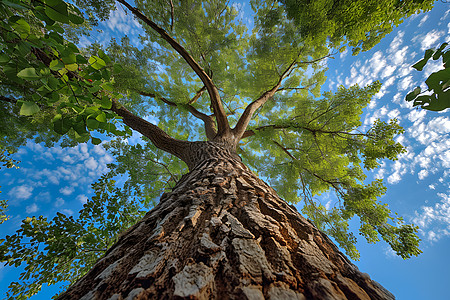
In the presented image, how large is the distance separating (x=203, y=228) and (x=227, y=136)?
10.1 feet

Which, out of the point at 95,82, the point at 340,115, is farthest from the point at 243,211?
the point at 340,115

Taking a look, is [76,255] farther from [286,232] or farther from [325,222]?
[325,222]

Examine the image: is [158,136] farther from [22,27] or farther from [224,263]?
[224,263]

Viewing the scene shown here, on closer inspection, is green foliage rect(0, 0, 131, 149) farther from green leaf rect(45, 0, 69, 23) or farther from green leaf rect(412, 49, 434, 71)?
green leaf rect(412, 49, 434, 71)

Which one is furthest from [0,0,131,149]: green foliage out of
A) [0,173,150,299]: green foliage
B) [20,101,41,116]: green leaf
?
[0,173,150,299]: green foliage

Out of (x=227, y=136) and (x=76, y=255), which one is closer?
(x=76, y=255)

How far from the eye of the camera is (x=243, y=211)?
1002mm

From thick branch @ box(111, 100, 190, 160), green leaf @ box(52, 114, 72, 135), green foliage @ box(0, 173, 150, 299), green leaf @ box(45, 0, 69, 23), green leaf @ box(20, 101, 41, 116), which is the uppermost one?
thick branch @ box(111, 100, 190, 160)

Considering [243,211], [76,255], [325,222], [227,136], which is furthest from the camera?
[325,222]

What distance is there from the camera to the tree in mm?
602

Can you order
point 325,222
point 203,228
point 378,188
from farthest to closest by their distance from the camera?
point 325,222, point 378,188, point 203,228

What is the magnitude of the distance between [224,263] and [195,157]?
2202 mm

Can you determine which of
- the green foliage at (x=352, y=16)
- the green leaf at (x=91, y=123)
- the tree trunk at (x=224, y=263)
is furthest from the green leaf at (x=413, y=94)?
the green foliage at (x=352, y=16)

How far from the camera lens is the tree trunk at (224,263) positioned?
49 cm
